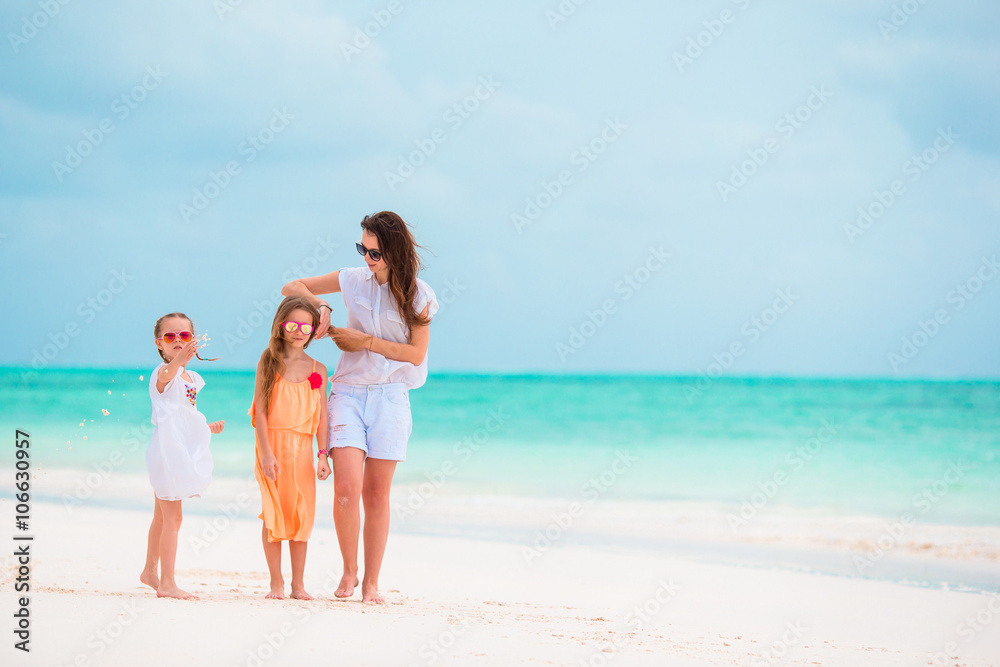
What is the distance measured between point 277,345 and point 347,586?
1.13 m

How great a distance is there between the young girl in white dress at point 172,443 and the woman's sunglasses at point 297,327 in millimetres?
373

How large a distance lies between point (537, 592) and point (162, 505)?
2.16 metres

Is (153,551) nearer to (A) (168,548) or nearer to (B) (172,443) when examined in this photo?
(A) (168,548)

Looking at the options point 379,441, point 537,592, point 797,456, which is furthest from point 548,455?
point 379,441

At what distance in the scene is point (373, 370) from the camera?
3699mm

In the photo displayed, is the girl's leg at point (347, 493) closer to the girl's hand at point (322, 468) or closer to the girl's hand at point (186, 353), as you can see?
the girl's hand at point (322, 468)

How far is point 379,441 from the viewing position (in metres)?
3.67

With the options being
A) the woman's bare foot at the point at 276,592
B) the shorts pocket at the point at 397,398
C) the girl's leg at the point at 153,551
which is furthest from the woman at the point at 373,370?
the girl's leg at the point at 153,551

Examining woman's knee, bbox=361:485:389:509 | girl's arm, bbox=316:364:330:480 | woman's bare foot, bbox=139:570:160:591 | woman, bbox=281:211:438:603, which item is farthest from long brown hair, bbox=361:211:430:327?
woman's bare foot, bbox=139:570:160:591

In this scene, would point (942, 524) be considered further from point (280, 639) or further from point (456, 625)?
point (280, 639)

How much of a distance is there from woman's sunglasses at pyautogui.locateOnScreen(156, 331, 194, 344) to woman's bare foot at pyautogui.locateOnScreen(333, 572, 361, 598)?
1.27m

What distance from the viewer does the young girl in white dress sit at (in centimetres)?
350

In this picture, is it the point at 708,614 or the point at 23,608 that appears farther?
the point at 708,614

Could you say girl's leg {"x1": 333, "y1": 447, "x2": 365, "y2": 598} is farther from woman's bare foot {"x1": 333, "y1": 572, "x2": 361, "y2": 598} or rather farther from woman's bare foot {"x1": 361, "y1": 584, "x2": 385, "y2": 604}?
woman's bare foot {"x1": 361, "y1": 584, "x2": 385, "y2": 604}
